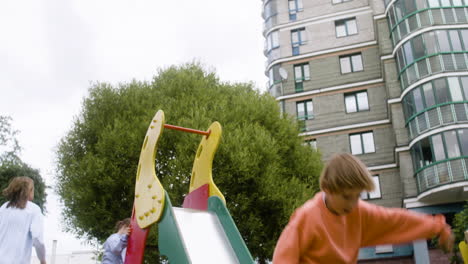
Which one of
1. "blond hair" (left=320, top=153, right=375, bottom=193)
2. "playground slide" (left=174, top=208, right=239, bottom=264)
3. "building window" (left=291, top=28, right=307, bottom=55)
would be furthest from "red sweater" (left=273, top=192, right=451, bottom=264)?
"building window" (left=291, top=28, right=307, bottom=55)

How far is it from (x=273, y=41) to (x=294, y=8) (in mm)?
2507

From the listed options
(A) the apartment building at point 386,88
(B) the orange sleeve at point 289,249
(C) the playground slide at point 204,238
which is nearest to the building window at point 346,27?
(A) the apartment building at point 386,88

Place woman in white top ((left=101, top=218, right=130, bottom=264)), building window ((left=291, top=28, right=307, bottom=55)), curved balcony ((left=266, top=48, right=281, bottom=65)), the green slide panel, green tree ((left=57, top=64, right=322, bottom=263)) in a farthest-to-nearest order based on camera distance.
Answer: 1. curved balcony ((left=266, top=48, right=281, bottom=65))
2. building window ((left=291, top=28, right=307, bottom=55))
3. green tree ((left=57, top=64, right=322, bottom=263))
4. woman in white top ((left=101, top=218, right=130, bottom=264))
5. the green slide panel

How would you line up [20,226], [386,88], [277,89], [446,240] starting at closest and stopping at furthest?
[446,240]
[20,226]
[386,88]
[277,89]

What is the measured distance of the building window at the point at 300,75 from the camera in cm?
2768

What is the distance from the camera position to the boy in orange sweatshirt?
8.16 ft

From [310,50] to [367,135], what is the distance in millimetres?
6393

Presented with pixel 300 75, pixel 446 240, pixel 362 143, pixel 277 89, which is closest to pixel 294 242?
pixel 446 240

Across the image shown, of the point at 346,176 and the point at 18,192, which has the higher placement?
the point at 18,192

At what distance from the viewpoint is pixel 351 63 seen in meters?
27.3

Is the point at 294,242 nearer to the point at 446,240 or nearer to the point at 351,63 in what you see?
the point at 446,240

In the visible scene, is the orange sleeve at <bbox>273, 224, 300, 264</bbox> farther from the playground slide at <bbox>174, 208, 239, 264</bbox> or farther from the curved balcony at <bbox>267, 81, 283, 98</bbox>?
the curved balcony at <bbox>267, 81, 283, 98</bbox>

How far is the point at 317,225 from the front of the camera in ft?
8.48

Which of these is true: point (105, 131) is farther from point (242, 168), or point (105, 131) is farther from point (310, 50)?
point (310, 50)
